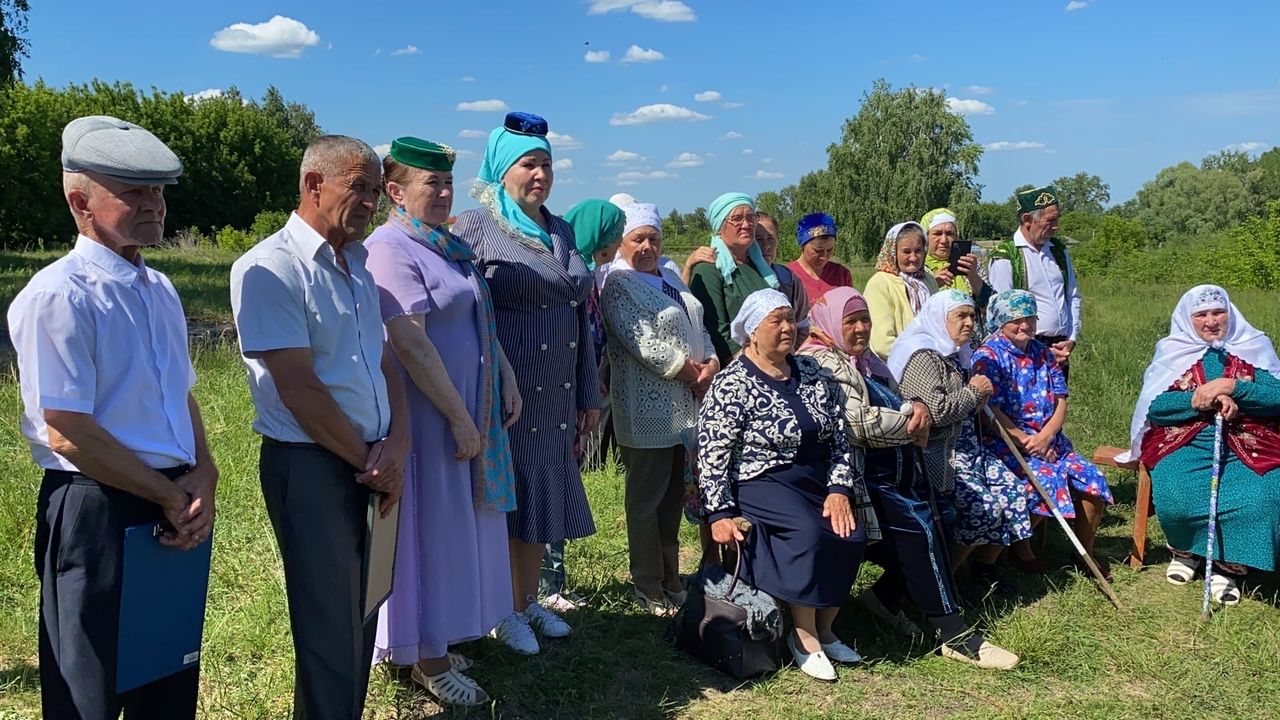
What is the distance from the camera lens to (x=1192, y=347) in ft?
15.3

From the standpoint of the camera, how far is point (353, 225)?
243 cm

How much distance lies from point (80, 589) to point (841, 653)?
8.69 feet

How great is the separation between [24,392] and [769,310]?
7.86 ft

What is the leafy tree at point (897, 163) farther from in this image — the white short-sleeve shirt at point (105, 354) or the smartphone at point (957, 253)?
the white short-sleeve shirt at point (105, 354)

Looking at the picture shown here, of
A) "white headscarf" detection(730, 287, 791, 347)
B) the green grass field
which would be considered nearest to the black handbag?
the green grass field

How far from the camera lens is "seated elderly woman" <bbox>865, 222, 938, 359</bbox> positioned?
4895mm

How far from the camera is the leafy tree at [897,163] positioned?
41.0m

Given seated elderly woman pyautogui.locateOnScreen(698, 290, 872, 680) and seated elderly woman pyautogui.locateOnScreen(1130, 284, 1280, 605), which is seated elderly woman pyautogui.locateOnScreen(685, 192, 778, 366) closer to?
seated elderly woman pyautogui.locateOnScreen(698, 290, 872, 680)

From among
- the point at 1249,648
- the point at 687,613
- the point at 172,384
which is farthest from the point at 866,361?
the point at 172,384

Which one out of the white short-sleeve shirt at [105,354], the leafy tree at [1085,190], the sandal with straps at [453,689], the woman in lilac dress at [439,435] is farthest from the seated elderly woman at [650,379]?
the leafy tree at [1085,190]

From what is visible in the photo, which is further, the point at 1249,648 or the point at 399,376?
the point at 1249,648

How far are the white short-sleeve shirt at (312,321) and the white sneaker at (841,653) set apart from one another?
6.76 ft

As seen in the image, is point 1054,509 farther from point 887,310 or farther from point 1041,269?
point 1041,269

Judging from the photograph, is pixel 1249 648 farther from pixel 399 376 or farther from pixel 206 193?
pixel 206 193
